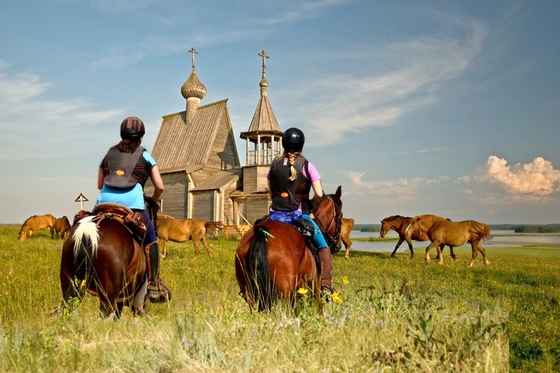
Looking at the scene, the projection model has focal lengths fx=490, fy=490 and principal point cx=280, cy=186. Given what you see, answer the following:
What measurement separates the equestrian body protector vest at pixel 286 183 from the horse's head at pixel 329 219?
2.24 feet

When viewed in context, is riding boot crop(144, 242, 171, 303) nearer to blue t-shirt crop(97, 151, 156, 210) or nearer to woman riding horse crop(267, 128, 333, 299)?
blue t-shirt crop(97, 151, 156, 210)

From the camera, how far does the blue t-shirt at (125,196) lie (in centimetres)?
653

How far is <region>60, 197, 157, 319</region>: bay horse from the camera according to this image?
19.3ft

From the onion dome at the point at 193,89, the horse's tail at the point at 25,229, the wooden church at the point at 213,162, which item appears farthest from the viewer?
the onion dome at the point at 193,89

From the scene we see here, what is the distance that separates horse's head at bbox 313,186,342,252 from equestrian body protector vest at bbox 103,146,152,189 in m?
2.55

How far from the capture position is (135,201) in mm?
6617

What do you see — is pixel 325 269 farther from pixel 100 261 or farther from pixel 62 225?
pixel 62 225

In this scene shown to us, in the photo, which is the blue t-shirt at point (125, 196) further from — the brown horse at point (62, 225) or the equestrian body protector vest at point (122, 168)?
the brown horse at point (62, 225)

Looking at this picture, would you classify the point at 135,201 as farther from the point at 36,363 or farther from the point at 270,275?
the point at 36,363

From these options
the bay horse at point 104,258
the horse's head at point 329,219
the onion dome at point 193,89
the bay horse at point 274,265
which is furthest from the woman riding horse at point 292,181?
the onion dome at point 193,89

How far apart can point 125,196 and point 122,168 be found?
39cm

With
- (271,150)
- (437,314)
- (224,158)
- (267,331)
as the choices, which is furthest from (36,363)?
(224,158)

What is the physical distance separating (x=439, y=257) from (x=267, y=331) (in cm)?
1606

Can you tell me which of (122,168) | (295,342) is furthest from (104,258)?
(295,342)
